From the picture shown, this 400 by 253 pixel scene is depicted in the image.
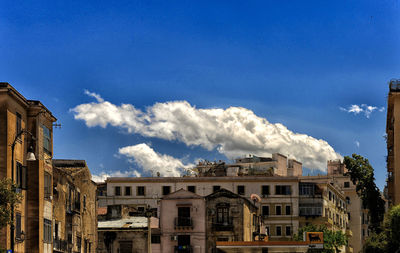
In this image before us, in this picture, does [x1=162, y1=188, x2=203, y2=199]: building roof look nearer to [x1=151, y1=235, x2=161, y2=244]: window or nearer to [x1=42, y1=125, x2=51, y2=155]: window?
[x1=151, y1=235, x2=161, y2=244]: window

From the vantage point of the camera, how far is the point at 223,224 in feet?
275

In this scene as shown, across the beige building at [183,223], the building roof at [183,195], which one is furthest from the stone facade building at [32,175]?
the building roof at [183,195]

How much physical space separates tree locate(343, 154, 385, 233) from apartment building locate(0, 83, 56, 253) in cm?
4013

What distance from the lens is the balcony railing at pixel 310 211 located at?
10430cm

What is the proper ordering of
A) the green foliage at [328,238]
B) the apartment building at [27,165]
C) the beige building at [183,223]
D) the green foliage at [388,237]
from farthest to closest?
the green foliage at [328,238]
the beige building at [183,223]
the green foliage at [388,237]
the apartment building at [27,165]

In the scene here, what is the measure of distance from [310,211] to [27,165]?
67803mm

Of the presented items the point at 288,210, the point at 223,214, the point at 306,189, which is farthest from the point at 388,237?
the point at 306,189

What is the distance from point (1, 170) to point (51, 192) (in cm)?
750

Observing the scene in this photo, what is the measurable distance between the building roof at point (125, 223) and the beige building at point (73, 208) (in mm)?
13803

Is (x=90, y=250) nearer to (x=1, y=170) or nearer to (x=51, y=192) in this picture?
(x=51, y=192)

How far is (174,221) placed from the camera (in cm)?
8438

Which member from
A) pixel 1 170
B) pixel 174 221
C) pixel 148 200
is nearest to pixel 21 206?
pixel 1 170

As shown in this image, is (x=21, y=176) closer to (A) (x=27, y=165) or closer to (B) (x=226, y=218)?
(A) (x=27, y=165)

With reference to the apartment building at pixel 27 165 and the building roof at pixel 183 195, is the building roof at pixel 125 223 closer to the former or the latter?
the building roof at pixel 183 195
